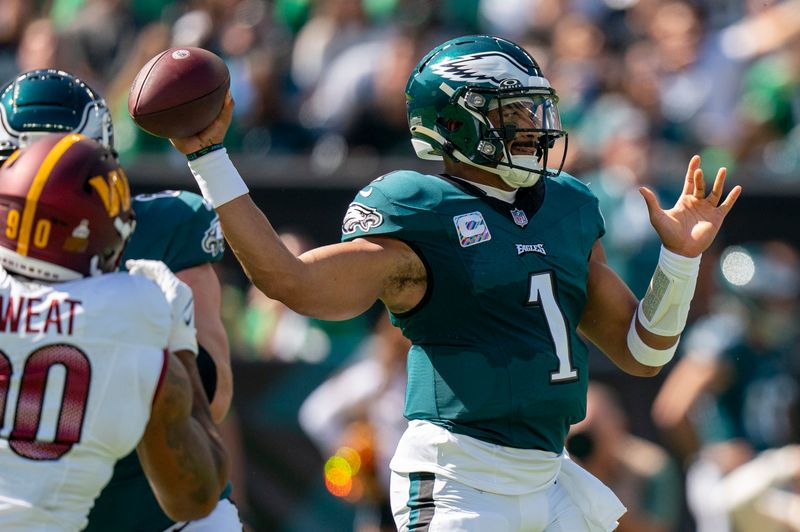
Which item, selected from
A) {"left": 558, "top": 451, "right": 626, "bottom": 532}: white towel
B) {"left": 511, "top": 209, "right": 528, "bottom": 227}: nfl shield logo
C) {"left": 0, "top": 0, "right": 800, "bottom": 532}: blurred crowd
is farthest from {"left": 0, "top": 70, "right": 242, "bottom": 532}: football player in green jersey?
{"left": 0, "top": 0, "right": 800, "bottom": 532}: blurred crowd

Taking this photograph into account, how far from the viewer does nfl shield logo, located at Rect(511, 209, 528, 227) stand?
406cm

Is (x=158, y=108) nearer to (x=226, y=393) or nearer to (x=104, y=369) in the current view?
(x=226, y=393)

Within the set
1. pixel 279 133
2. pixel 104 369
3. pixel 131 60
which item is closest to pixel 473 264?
pixel 104 369

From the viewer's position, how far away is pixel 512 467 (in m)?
3.87

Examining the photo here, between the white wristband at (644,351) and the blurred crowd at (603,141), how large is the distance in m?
2.52

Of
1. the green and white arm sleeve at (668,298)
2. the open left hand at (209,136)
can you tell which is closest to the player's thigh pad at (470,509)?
the green and white arm sleeve at (668,298)

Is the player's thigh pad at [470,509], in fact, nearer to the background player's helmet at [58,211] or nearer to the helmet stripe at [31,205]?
the background player's helmet at [58,211]

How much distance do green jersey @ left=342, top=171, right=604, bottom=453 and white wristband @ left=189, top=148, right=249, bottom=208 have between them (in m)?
0.37

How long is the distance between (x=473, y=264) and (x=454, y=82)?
0.57 m

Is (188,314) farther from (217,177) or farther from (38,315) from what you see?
(217,177)

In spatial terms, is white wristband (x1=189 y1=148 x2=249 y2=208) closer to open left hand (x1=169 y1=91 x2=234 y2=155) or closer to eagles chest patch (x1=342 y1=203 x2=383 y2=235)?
open left hand (x1=169 y1=91 x2=234 y2=155)

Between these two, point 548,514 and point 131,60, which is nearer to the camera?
point 548,514

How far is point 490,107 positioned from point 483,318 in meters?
0.63

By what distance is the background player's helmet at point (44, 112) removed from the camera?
3.64 m
